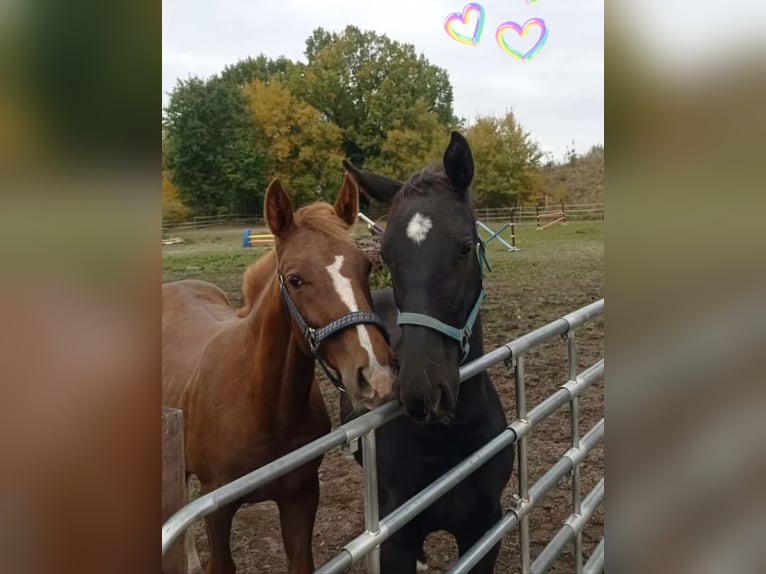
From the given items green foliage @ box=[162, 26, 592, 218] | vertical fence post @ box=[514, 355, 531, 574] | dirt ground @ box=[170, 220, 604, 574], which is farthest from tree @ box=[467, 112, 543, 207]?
vertical fence post @ box=[514, 355, 531, 574]

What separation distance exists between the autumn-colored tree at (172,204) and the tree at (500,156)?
0.61 m

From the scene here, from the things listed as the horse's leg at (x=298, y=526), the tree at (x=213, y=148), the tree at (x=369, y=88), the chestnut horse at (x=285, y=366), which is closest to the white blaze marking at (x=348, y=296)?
the chestnut horse at (x=285, y=366)

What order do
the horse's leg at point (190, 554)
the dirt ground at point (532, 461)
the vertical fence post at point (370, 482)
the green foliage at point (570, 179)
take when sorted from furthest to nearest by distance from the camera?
the dirt ground at point (532, 461) < the green foliage at point (570, 179) < the vertical fence post at point (370, 482) < the horse's leg at point (190, 554)

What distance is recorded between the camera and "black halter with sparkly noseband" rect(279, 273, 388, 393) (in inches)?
36.5

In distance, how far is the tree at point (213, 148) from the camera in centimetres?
87

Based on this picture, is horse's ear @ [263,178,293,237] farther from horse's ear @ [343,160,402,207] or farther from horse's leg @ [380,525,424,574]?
horse's leg @ [380,525,424,574]

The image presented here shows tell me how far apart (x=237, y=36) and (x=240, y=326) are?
627 mm

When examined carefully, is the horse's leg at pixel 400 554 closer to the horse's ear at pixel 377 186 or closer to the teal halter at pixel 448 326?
the teal halter at pixel 448 326
